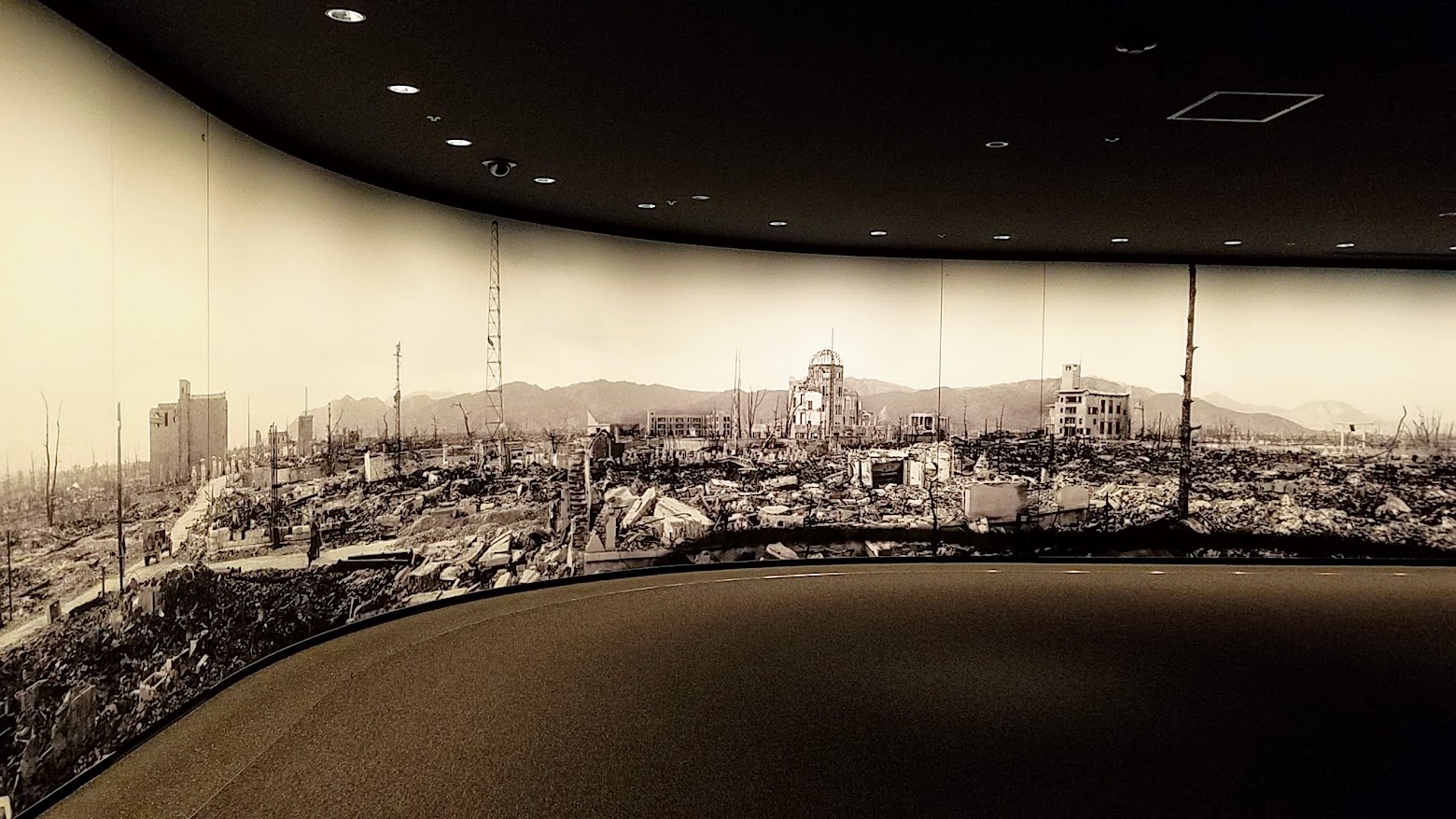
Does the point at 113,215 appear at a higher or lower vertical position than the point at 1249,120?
lower

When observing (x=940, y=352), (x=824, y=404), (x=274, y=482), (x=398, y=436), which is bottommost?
(x=274, y=482)

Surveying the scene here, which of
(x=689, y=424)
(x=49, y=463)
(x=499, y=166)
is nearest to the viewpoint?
(x=49, y=463)

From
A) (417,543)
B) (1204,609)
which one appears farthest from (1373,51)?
(417,543)

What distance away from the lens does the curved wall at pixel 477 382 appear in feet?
13.4

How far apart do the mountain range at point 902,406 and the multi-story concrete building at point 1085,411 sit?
0.32 ft

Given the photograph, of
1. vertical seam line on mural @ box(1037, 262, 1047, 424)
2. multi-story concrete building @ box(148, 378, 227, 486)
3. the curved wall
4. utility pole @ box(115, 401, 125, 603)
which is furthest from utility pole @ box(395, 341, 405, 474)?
vertical seam line on mural @ box(1037, 262, 1047, 424)

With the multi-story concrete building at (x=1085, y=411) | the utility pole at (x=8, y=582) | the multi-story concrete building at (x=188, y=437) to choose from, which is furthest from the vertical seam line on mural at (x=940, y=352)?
the utility pole at (x=8, y=582)

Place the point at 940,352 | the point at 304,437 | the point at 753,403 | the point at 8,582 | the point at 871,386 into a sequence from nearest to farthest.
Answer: the point at 8,582, the point at 304,437, the point at 753,403, the point at 871,386, the point at 940,352

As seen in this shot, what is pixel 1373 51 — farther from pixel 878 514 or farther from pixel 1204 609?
pixel 878 514

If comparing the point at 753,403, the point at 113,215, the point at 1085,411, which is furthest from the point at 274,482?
the point at 1085,411

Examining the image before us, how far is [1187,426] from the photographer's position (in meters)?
11.2

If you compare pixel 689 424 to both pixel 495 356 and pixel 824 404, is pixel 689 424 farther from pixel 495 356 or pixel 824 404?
pixel 495 356

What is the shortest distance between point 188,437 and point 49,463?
125cm

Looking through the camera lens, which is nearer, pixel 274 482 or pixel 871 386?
pixel 274 482
